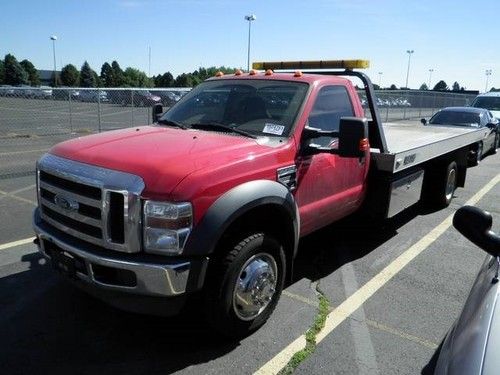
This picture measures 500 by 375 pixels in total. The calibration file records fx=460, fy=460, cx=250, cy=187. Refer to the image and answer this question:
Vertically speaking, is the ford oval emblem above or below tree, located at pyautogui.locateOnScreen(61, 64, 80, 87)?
below

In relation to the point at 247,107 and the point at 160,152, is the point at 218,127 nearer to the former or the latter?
the point at 247,107

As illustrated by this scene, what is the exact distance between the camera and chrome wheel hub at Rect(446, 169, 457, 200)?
7335mm

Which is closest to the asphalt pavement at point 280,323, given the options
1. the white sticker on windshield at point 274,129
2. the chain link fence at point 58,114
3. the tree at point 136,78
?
the white sticker on windshield at point 274,129

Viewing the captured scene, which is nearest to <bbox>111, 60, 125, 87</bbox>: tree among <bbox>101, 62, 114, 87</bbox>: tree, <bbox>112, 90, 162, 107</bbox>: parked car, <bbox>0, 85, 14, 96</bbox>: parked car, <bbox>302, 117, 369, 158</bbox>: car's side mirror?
<bbox>101, 62, 114, 87</bbox>: tree

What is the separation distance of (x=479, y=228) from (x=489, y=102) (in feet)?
57.4

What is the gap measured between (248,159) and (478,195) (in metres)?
6.71

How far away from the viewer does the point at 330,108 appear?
443cm

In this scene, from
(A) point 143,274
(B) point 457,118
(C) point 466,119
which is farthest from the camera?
(B) point 457,118

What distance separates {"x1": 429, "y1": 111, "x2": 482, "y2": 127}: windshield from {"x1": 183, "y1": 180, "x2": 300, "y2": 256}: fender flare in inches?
429

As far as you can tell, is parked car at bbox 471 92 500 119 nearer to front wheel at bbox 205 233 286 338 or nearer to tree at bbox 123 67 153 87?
front wheel at bbox 205 233 286 338

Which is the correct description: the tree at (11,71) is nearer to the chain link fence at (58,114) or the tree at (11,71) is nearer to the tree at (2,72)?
the tree at (2,72)

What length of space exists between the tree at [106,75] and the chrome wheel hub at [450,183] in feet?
274

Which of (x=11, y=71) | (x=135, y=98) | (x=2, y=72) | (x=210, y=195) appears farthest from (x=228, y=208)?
(x=2, y=72)

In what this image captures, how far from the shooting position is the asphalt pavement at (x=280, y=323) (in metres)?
3.16
